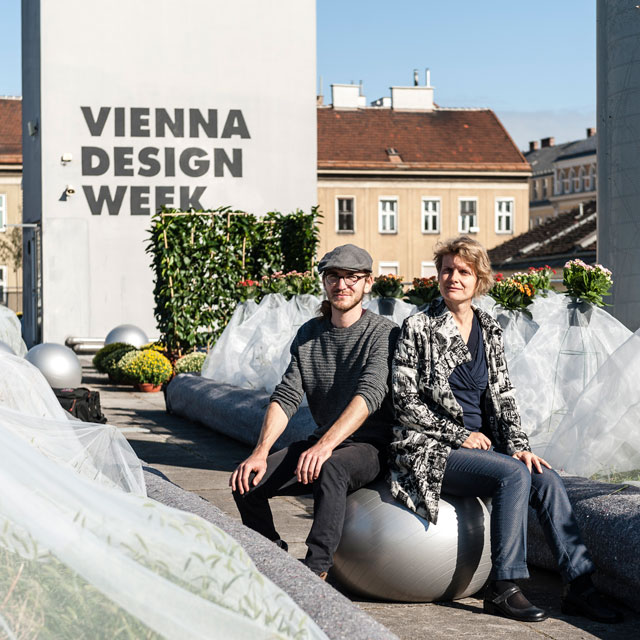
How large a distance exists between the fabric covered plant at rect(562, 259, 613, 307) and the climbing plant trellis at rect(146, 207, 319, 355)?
437 inches

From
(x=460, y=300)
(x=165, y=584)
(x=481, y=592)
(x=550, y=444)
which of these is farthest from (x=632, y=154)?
(x=165, y=584)

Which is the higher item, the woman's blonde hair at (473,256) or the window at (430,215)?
the window at (430,215)

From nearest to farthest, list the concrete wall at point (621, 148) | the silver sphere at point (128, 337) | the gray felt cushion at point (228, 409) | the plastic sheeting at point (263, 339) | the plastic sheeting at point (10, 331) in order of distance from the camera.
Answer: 1. the concrete wall at point (621, 148)
2. the gray felt cushion at point (228, 409)
3. the plastic sheeting at point (263, 339)
4. the plastic sheeting at point (10, 331)
5. the silver sphere at point (128, 337)

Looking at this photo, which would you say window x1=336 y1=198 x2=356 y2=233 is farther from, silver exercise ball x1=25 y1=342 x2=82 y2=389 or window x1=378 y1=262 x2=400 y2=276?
silver exercise ball x1=25 y1=342 x2=82 y2=389

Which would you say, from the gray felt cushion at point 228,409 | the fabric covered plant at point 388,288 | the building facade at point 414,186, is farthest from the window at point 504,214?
the fabric covered plant at point 388,288

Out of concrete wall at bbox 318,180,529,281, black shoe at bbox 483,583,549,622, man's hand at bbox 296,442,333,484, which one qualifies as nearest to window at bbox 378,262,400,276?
concrete wall at bbox 318,180,529,281

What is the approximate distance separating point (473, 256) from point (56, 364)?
13117 mm

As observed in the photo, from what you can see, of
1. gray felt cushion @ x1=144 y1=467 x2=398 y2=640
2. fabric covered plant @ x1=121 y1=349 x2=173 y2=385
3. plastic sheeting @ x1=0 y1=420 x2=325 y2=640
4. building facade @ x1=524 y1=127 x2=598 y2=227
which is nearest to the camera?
plastic sheeting @ x1=0 y1=420 x2=325 y2=640

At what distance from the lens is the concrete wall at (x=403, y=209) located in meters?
55.2

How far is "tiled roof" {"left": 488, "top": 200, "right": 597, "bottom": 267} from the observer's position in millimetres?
47597

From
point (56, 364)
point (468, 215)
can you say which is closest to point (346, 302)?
point (56, 364)

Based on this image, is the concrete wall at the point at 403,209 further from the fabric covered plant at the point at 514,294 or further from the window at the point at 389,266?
the fabric covered plant at the point at 514,294

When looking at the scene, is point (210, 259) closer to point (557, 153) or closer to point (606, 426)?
point (606, 426)

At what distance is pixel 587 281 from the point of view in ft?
27.0
